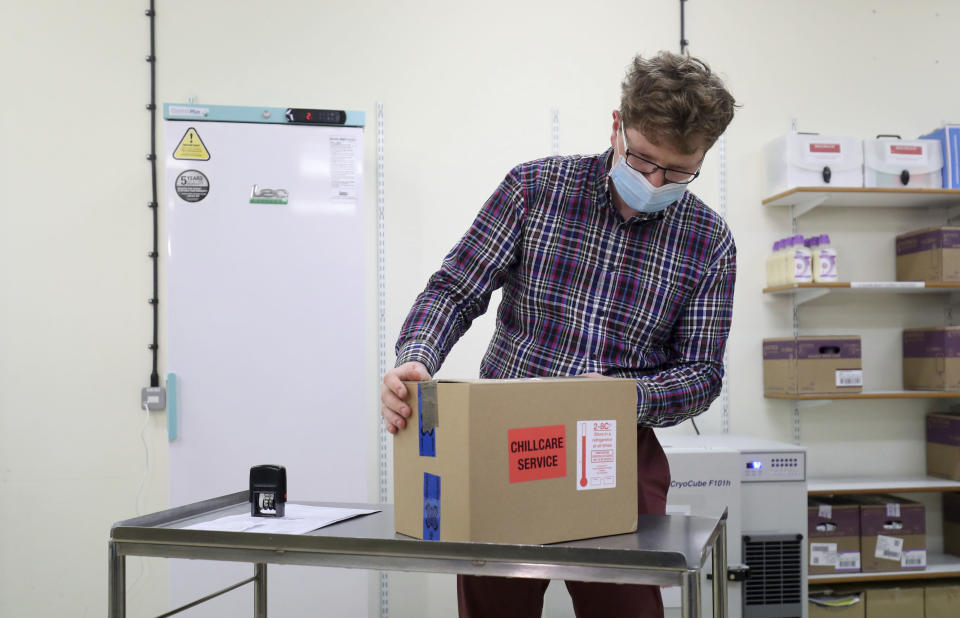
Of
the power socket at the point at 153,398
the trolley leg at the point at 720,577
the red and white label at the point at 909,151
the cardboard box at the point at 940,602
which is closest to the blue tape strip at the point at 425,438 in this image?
the trolley leg at the point at 720,577

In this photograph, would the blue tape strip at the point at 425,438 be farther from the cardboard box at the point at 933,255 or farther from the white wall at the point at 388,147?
the cardboard box at the point at 933,255

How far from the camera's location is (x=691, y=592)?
0.93m

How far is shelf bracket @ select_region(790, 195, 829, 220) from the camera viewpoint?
272cm

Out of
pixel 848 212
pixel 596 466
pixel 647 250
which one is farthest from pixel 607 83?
pixel 596 466

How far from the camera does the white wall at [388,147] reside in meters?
2.61

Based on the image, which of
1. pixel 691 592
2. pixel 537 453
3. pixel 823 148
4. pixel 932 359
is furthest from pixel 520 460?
pixel 932 359

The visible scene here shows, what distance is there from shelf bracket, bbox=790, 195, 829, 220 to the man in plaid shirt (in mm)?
1516

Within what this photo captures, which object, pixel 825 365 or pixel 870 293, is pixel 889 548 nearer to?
pixel 825 365

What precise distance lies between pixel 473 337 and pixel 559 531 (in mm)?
1767

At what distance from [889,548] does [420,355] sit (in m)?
2.19

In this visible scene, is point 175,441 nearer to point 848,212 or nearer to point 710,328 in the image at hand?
point 710,328

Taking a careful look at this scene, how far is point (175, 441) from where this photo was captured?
2.27m

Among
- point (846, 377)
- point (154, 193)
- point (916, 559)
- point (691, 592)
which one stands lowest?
point (916, 559)

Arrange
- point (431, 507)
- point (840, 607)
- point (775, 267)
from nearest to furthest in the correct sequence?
1. point (431, 507)
2. point (840, 607)
3. point (775, 267)
